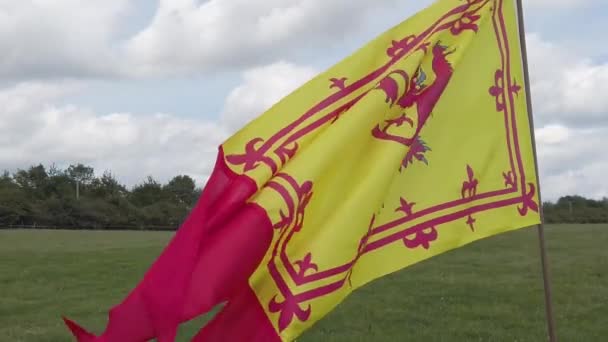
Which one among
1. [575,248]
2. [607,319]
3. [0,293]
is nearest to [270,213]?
[607,319]

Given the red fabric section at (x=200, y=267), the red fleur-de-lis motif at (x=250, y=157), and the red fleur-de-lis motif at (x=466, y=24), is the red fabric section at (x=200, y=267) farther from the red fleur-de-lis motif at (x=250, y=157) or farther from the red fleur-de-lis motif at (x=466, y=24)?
the red fleur-de-lis motif at (x=466, y=24)

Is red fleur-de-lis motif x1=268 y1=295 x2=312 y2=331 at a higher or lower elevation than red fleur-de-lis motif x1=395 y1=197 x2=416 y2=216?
lower

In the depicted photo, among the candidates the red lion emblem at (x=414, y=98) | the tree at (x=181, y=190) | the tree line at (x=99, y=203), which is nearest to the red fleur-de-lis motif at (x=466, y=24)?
the red lion emblem at (x=414, y=98)

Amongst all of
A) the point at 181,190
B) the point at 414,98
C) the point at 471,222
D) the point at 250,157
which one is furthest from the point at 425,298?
the point at 181,190

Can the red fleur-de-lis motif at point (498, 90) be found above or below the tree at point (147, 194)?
below

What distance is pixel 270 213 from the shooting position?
4.22m

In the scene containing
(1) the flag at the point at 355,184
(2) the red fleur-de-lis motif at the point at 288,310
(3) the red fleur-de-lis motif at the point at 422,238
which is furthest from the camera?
(3) the red fleur-de-lis motif at the point at 422,238

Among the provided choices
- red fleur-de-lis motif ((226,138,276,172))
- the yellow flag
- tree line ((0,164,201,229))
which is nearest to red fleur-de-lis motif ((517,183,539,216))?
the yellow flag

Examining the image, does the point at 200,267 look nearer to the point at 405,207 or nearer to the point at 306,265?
the point at 306,265

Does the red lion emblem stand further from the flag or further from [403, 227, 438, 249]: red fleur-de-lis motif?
[403, 227, 438, 249]: red fleur-de-lis motif

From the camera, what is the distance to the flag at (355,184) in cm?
408

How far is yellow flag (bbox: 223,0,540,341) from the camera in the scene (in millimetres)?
4402

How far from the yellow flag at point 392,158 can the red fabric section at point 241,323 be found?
0.05 m

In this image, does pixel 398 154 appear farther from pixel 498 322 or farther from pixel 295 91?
pixel 498 322
